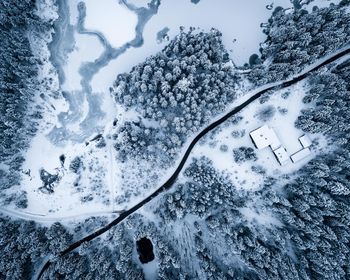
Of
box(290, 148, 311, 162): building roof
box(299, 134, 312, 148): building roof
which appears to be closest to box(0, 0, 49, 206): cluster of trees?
box(290, 148, 311, 162): building roof

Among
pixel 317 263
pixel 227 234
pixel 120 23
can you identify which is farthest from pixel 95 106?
pixel 317 263

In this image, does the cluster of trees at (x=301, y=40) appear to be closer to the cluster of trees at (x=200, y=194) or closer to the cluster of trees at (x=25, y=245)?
the cluster of trees at (x=200, y=194)

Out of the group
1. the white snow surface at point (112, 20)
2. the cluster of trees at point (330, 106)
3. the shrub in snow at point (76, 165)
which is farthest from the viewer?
the white snow surface at point (112, 20)

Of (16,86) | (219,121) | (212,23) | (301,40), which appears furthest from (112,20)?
(301,40)

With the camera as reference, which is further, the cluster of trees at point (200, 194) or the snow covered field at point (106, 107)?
the snow covered field at point (106, 107)

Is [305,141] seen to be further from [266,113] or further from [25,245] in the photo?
[25,245]

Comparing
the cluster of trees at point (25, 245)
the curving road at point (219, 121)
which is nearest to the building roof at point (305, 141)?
the curving road at point (219, 121)
